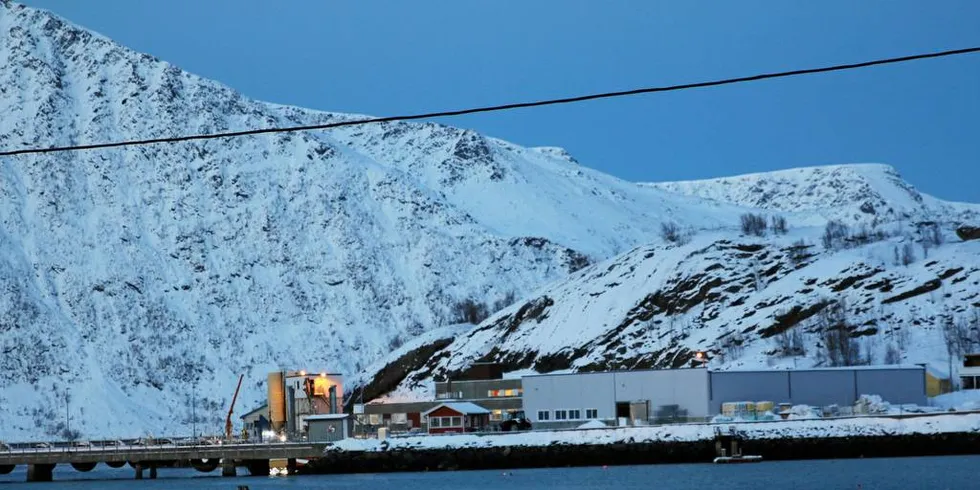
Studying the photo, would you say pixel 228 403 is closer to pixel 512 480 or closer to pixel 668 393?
pixel 668 393

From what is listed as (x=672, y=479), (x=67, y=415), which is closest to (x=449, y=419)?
(x=672, y=479)

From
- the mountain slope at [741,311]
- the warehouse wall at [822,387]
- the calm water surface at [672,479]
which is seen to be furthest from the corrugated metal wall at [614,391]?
the mountain slope at [741,311]

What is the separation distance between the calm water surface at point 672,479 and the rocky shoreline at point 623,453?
213 cm

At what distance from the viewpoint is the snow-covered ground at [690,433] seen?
85.1m

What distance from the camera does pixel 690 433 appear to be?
90.3 meters

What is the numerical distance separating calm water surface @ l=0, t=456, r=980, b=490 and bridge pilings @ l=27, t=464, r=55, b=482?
6.39 metres

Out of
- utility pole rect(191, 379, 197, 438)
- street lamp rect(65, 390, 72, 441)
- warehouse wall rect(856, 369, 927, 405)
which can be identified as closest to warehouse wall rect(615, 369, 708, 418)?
warehouse wall rect(856, 369, 927, 405)

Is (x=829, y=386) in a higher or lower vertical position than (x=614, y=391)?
lower

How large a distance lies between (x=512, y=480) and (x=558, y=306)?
7929cm

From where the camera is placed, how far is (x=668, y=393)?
334ft

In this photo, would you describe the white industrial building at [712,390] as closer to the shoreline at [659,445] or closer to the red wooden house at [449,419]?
the red wooden house at [449,419]

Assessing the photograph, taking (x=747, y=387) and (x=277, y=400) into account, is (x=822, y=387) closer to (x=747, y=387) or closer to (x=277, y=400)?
(x=747, y=387)

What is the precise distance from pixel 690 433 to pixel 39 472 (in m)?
46.7

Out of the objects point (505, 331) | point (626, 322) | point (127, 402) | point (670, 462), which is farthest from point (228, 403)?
point (670, 462)
